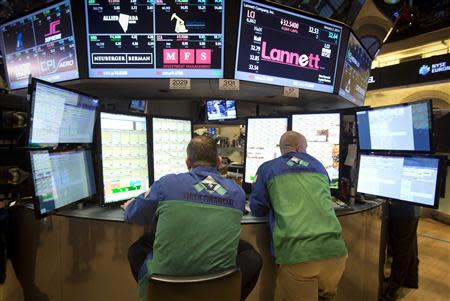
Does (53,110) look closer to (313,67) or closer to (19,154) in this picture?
(19,154)

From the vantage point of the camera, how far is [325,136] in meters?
2.40

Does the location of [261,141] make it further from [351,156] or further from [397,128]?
[397,128]

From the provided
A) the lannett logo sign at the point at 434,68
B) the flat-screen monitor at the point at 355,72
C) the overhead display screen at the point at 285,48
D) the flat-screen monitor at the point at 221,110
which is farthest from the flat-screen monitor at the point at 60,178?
the lannett logo sign at the point at 434,68

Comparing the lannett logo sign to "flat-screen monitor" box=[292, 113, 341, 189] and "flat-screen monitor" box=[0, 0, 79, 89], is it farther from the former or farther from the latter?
"flat-screen monitor" box=[0, 0, 79, 89]

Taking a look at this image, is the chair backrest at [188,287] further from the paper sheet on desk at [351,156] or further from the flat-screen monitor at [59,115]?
the paper sheet on desk at [351,156]

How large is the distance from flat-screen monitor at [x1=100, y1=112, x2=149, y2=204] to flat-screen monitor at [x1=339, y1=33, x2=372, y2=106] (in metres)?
1.88

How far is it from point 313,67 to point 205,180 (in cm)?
161

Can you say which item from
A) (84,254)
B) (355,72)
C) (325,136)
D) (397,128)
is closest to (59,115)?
(84,254)

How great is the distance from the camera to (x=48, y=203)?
1516mm

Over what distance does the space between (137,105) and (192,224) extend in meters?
2.00

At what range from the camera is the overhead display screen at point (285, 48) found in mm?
2158

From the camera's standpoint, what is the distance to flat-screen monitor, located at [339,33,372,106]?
109 inches

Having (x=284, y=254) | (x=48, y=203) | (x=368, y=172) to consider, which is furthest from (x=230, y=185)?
(x=368, y=172)

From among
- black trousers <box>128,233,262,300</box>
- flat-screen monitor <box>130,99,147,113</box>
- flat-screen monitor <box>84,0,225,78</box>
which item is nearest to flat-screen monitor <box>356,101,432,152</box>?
flat-screen monitor <box>84,0,225,78</box>
